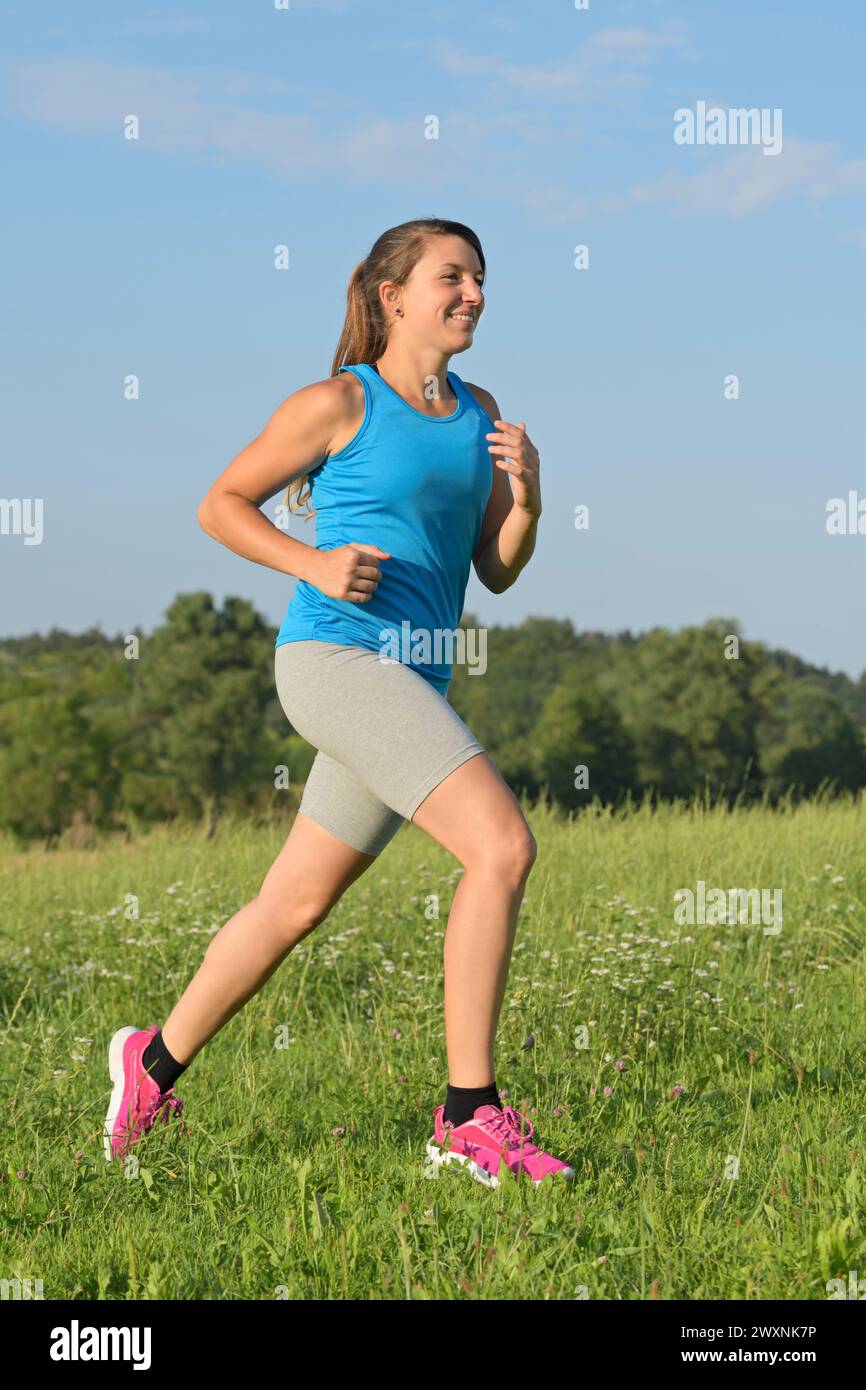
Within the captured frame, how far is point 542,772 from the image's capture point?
119ft

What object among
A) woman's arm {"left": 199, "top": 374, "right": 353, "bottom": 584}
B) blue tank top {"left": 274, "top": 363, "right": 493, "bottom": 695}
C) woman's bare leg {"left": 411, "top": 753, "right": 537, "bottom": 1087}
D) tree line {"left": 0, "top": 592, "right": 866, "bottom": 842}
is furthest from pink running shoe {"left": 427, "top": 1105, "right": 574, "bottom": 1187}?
tree line {"left": 0, "top": 592, "right": 866, "bottom": 842}

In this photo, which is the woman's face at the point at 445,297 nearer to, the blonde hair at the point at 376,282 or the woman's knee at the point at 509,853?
the blonde hair at the point at 376,282

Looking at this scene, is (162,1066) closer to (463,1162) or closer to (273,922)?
(273,922)

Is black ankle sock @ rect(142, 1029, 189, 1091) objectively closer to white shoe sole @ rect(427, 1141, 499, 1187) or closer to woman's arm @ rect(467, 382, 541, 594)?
white shoe sole @ rect(427, 1141, 499, 1187)

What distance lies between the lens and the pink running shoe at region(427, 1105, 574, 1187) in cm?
327

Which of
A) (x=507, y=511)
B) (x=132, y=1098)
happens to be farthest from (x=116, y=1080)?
(x=507, y=511)

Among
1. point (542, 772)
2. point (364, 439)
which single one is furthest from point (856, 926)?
point (542, 772)

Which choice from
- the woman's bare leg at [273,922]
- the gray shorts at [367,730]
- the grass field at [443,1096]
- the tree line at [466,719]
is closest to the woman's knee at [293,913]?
the woman's bare leg at [273,922]

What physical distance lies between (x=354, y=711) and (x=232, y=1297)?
1373 mm

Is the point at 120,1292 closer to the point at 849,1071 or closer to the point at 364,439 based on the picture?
the point at 364,439

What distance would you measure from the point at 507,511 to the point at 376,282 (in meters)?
0.75

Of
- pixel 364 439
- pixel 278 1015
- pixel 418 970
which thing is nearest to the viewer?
pixel 364 439

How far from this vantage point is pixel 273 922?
12.3 ft

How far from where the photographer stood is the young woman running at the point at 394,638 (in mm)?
3396
